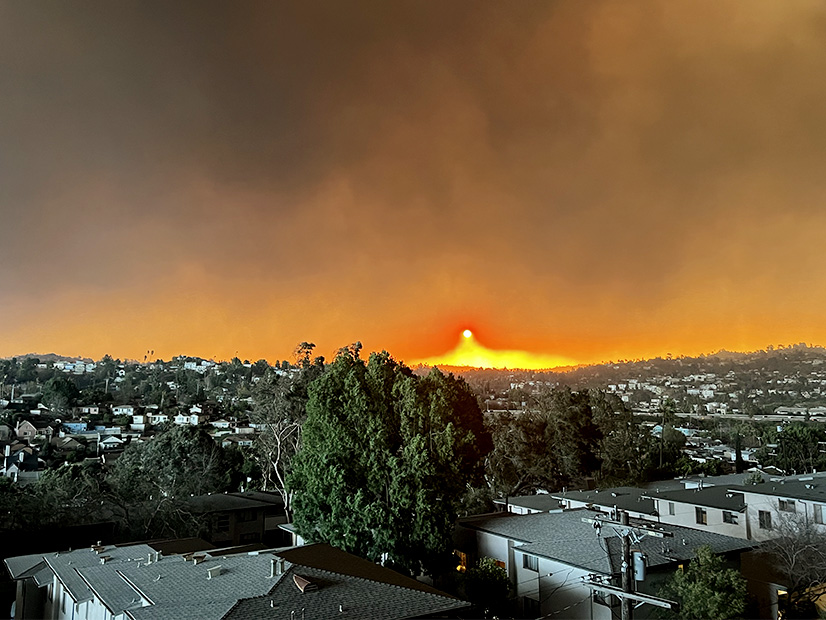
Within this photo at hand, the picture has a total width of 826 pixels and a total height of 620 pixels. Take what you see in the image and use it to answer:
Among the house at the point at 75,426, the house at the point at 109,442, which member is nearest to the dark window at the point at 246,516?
the house at the point at 109,442

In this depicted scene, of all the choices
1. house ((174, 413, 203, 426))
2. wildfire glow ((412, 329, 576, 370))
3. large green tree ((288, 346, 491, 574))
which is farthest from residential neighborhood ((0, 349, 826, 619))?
house ((174, 413, 203, 426))

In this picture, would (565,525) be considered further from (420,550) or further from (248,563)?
(248,563)

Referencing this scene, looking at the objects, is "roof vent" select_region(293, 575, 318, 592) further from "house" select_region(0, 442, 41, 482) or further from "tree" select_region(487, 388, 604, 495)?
"house" select_region(0, 442, 41, 482)

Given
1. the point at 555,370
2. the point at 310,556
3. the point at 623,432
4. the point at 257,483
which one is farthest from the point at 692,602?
the point at 555,370

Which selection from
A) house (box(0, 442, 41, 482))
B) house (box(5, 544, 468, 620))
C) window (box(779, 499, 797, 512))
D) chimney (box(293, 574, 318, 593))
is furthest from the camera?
house (box(0, 442, 41, 482))

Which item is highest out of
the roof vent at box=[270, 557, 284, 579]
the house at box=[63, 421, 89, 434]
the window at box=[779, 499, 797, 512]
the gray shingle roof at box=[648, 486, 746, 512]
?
the house at box=[63, 421, 89, 434]

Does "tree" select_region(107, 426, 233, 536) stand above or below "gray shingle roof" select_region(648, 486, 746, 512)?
above

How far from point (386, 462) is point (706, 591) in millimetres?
9519

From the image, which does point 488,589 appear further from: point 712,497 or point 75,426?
point 75,426

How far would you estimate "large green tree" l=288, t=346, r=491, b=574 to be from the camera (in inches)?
699

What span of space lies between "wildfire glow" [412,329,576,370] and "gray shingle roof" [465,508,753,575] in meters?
17.3

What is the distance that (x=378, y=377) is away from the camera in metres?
20.1

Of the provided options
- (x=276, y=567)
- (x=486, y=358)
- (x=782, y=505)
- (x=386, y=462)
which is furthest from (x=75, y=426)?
(x=782, y=505)

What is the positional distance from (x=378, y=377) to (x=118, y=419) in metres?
45.9
